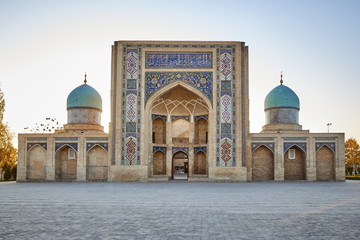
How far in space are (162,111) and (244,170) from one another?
6641mm

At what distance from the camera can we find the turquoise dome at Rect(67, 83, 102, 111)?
24156mm

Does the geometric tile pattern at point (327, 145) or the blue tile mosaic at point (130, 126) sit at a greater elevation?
the blue tile mosaic at point (130, 126)

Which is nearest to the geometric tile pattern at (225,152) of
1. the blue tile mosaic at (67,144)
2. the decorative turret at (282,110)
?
the decorative turret at (282,110)

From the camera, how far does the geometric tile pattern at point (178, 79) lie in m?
20.6

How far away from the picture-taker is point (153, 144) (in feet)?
73.0

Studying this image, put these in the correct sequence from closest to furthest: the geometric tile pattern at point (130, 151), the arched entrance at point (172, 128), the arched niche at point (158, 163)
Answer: the geometric tile pattern at point (130, 151)
the arched entrance at point (172, 128)
the arched niche at point (158, 163)

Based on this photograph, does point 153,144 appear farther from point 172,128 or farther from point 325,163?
point 325,163

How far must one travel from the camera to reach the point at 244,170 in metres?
20.0

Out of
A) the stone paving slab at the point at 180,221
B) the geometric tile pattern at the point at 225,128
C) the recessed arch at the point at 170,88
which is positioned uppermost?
the recessed arch at the point at 170,88

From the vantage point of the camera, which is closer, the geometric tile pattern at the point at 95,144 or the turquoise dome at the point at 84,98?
the geometric tile pattern at the point at 95,144

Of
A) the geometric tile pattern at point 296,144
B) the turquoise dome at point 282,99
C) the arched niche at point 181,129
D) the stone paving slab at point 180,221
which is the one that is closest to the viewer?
the stone paving slab at point 180,221

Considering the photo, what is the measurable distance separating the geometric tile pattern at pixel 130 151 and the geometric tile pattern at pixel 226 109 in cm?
500

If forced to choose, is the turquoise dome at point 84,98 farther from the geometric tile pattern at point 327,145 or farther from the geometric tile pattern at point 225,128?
the geometric tile pattern at point 327,145

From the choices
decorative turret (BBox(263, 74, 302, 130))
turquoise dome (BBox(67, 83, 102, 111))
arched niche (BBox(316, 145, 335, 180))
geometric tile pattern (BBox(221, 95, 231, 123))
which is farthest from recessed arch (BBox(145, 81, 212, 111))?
arched niche (BBox(316, 145, 335, 180))
